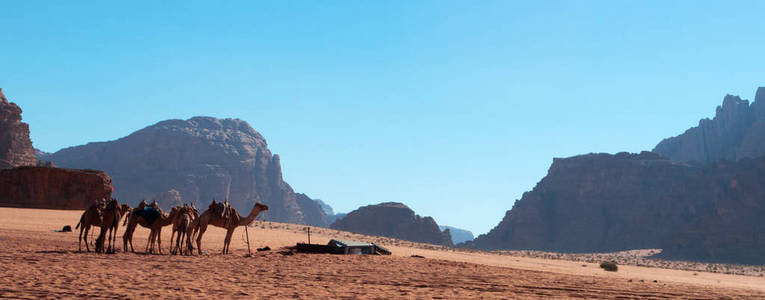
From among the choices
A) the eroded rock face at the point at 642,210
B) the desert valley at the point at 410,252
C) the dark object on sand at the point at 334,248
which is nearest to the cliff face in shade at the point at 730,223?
the eroded rock face at the point at 642,210

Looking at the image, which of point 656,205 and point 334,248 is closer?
point 334,248

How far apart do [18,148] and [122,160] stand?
12753cm

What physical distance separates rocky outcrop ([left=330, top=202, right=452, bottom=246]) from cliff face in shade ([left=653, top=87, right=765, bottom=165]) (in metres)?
71.7

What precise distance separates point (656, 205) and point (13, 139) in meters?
114

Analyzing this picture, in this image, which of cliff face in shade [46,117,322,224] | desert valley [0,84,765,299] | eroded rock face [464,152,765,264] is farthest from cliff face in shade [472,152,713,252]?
cliff face in shade [46,117,322,224]

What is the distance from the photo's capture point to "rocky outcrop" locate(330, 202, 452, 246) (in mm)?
116625

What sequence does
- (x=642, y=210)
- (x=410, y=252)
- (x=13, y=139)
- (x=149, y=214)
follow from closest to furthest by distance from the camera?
(x=149, y=214)
(x=410, y=252)
(x=13, y=139)
(x=642, y=210)

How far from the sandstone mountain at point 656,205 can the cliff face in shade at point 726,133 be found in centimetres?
30

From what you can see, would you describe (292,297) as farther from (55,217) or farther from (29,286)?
(55,217)

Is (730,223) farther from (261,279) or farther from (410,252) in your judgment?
(261,279)

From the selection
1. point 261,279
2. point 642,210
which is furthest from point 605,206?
point 261,279

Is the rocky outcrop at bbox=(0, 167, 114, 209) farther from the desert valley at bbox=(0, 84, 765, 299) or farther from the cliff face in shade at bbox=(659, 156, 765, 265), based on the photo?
the cliff face in shade at bbox=(659, 156, 765, 265)

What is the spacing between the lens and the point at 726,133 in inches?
6235

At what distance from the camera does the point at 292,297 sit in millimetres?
12414
